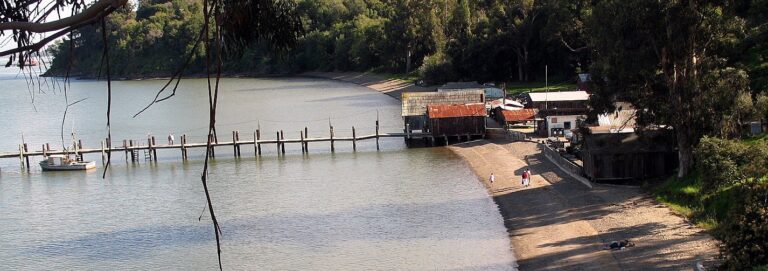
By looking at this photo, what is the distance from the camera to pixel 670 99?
32.7m

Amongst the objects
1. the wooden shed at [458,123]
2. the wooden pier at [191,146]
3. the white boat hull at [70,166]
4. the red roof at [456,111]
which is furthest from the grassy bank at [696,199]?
the white boat hull at [70,166]

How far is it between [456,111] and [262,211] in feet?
72.7

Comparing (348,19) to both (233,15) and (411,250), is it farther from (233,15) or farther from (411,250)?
(233,15)

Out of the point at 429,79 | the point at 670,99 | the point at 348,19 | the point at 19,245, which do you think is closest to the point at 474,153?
the point at 670,99

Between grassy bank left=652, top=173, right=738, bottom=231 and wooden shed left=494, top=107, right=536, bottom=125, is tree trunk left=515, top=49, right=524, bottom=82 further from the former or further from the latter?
grassy bank left=652, top=173, right=738, bottom=231

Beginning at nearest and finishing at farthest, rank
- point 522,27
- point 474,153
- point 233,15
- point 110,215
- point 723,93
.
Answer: point 233,15 < point 723,93 < point 110,215 < point 474,153 < point 522,27

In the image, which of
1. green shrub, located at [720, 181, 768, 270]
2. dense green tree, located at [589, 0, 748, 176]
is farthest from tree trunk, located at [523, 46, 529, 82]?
green shrub, located at [720, 181, 768, 270]

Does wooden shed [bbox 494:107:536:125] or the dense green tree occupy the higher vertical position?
the dense green tree

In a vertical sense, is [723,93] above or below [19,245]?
above

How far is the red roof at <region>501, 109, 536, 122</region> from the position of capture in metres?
56.2

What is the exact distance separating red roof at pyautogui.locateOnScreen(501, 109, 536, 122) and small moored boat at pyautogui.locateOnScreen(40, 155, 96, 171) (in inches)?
1025

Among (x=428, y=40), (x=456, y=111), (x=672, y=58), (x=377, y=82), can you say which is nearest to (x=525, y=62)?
(x=428, y=40)

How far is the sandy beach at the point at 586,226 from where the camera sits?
25391 mm

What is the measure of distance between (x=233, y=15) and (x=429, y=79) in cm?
8413
